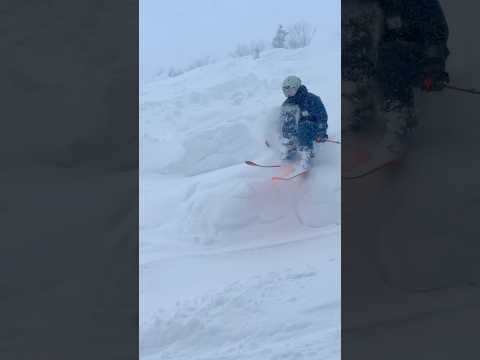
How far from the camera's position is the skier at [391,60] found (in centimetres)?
324

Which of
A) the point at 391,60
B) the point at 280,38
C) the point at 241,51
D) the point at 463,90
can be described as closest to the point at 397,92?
the point at 391,60

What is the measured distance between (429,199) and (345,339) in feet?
2.72

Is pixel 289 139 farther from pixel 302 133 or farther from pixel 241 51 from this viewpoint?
pixel 241 51

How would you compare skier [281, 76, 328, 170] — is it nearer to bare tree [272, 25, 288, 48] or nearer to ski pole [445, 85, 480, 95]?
bare tree [272, 25, 288, 48]

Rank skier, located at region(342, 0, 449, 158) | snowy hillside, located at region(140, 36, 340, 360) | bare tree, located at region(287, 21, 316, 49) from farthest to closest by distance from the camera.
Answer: skier, located at region(342, 0, 449, 158)
bare tree, located at region(287, 21, 316, 49)
snowy hillside, located at region(140, 36, 340, 360)

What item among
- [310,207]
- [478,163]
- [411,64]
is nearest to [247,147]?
[310,207]

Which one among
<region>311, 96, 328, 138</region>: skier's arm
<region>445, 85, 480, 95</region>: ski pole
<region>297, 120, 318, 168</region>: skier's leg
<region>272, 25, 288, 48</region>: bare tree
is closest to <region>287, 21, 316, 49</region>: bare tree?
<region>272, 25, 288, 48</region>: bare tree

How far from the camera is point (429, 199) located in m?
3.34

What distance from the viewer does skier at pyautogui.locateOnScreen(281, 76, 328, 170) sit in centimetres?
315

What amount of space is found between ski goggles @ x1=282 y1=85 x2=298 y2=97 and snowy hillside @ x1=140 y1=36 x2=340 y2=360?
0.03 m

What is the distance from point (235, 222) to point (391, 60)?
115 cm

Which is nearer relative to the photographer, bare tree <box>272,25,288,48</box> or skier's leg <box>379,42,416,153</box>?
bare tree <box>272,25,288,48</box>

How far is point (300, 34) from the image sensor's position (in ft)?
10.2

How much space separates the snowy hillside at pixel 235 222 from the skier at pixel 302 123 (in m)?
0.04
